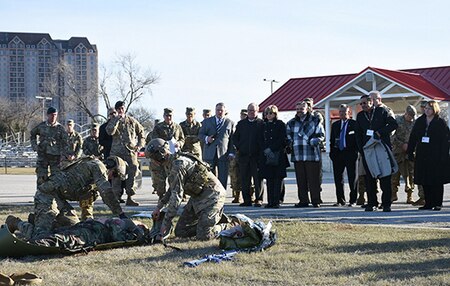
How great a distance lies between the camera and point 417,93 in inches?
1121

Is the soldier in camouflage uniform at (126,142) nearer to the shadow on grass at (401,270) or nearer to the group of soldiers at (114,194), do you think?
the group of soldiers at (114,194)

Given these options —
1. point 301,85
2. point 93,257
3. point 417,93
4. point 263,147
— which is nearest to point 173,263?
point 93,257

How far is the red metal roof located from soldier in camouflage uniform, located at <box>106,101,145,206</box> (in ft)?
57.8

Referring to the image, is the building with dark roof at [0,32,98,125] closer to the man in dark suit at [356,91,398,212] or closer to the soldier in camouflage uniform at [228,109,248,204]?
the soldier in camouflage uniform at [228,109,248,204]

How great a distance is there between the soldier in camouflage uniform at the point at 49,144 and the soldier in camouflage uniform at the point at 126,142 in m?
1.03

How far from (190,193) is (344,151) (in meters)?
5.28

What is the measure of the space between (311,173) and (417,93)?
55.1 feet

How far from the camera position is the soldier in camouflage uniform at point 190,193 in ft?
26.8

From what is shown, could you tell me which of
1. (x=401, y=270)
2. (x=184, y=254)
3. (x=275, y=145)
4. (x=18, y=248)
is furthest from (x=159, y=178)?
(x=401, y=270)

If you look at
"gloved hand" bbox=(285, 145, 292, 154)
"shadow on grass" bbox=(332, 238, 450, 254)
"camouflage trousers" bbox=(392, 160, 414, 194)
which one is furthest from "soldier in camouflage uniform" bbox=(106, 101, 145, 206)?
"shadow on grass" bbox=(332, 238, 450, 254)

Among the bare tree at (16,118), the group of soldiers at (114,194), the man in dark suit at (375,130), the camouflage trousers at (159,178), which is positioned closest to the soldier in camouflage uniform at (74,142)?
the camouflage trousers at (159,178)

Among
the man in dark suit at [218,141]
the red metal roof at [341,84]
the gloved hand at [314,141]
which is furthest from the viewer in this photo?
the red metal roof at [341,84]

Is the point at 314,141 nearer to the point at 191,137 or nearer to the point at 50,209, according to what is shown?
the point at 191,137

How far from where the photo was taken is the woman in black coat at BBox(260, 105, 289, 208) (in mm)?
12930
